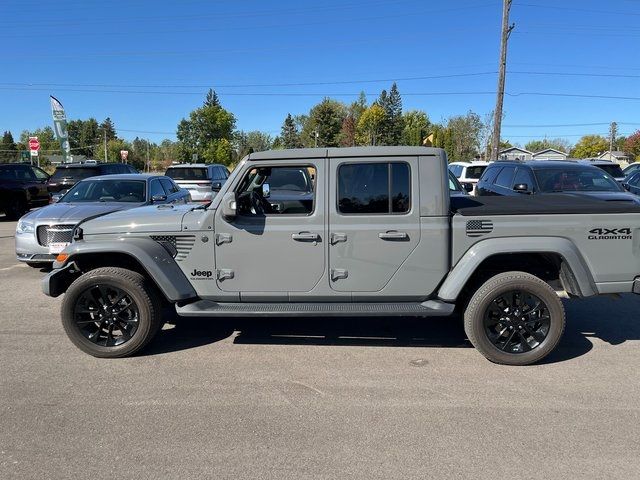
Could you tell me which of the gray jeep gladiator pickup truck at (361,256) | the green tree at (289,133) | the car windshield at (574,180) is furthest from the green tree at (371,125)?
the gray jeep gladiator pickup truck at (361,256)

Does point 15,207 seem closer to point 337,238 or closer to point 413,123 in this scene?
point 337,238

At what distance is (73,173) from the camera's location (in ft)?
51.9

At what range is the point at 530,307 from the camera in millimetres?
4562

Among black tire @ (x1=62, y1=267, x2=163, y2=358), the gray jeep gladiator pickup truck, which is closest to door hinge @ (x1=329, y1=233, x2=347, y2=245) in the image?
the gray jeep gladiator pickup truck

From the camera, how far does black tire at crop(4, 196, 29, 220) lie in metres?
16.0

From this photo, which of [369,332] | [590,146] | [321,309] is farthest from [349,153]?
[590,146]

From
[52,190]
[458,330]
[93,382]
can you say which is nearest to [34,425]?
[93,382]

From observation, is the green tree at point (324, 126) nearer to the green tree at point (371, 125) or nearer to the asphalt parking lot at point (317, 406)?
the green tree at point (371, 125)

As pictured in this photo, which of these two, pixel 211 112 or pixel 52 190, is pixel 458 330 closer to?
pixel 52 190

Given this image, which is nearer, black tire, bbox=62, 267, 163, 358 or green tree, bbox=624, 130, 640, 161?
black tire, bbox=62, 267, 163, 358

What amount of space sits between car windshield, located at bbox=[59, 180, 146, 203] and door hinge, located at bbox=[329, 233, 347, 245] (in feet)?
19.0

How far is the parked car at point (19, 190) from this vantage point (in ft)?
52.3

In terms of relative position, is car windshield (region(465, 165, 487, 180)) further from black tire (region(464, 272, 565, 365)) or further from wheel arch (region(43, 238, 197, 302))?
wheel arch (region(43, 238, 197, 302))

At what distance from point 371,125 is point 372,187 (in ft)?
307
